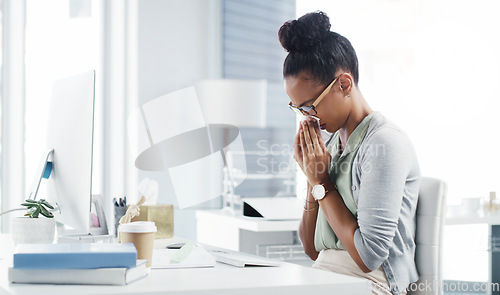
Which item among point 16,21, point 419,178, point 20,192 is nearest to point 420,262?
point 419,178

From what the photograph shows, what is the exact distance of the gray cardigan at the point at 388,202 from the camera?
147 cm

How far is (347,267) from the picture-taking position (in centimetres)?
157

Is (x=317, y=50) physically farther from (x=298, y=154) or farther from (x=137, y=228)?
(x=137, y=228)

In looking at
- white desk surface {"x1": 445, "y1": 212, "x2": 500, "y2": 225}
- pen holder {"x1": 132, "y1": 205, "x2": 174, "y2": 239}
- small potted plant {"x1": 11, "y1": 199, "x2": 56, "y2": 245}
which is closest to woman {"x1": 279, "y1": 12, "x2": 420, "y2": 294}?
pen holder {"x1": 132, "y1": 205, "x2": 174, "y2": 239}

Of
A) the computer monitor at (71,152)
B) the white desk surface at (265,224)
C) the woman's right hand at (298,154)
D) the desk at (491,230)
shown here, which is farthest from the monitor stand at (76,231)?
the desk at (491,230)

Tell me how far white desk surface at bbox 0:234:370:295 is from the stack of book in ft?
0.05

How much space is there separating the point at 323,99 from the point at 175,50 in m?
2.76

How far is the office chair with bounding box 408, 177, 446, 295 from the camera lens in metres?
1.54

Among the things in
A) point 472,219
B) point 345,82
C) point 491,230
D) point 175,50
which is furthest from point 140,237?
point 175,50

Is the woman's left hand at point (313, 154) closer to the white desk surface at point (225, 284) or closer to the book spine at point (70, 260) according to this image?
the white desk surface at point (225, 284)

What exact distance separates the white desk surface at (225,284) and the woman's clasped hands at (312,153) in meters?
0.38

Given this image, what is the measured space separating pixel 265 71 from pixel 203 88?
0.64 metres

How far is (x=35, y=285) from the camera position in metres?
1.09

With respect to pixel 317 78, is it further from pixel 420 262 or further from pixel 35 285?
pixel 35 285
